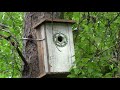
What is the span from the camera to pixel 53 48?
3.02 metres

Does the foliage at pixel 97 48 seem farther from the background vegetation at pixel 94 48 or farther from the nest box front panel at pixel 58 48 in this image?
the nest box front panel at pixel 58 48

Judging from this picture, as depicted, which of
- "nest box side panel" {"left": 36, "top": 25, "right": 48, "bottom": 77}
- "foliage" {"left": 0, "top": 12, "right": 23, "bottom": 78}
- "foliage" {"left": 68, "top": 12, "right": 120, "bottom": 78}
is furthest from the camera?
"foliage" {"left": 0, "top": 12, "right": 23, "bottom": 78}

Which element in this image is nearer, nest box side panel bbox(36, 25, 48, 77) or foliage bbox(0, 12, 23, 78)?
nest box side panel bbox(36, 25, 48, 77)

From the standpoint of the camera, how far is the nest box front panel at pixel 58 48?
2.98m

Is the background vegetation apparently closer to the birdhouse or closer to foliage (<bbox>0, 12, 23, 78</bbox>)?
foliage (<bbox>0, 12, 23, 78</bbox>)

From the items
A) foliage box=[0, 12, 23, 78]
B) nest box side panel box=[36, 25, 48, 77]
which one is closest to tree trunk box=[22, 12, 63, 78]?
nest box side panel box=[36, 25, 48, 77]

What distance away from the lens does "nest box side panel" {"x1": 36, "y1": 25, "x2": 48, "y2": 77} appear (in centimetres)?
296

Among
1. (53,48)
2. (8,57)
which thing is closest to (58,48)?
(53,48)

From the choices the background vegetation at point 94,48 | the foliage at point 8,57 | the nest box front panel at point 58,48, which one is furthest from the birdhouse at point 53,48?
the foliage at point 8,57

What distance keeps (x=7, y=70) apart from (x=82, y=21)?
3.69 feet

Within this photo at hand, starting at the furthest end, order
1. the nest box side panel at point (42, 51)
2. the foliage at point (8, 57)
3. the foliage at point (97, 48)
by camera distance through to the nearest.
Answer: the foliage at point (8, 57) < the nest box side panel at point (42, 51) < the foliage at point (97, 48)

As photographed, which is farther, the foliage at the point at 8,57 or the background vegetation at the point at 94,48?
the foliage at the point at 8,57

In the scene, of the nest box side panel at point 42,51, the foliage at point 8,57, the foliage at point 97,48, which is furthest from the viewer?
the foliage at point 8,57
